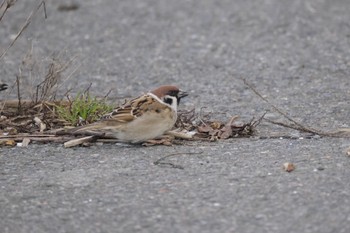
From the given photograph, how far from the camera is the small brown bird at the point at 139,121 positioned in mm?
6621

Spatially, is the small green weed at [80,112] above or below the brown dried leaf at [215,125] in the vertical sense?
above

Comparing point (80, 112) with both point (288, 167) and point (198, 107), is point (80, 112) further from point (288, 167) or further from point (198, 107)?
point (288, 167)

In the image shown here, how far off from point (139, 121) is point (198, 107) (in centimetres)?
149

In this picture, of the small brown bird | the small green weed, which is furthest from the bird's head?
the small green weed

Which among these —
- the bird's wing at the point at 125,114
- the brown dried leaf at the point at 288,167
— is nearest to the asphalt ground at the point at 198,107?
the brown dried leaf at the point at 288,167

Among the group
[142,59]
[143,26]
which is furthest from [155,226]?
[143,26]

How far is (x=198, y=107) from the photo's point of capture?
26.3 feet

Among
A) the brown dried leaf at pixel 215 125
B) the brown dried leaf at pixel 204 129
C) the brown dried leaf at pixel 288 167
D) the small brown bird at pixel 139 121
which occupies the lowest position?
the brown dried leaf at pixel 215 125

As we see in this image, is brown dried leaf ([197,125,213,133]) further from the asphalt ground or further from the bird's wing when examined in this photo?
the bird's wing

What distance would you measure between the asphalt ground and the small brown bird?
121mm

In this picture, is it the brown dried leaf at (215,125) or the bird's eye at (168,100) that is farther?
the brown dried leaf at (215,125)

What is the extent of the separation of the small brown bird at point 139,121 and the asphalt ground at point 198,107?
0.12 m

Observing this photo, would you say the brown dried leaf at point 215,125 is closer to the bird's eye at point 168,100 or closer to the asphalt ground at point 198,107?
the asphalt ground at point 198,107

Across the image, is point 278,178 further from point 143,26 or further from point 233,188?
point 143,26
